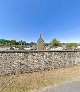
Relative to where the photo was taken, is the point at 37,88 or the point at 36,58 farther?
the point at 36,58

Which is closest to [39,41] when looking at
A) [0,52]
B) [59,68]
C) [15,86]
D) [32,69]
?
[59,68]

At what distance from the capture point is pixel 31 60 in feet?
45.1

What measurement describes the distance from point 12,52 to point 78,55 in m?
9.19

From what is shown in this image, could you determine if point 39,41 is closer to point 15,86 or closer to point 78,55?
point 78,55

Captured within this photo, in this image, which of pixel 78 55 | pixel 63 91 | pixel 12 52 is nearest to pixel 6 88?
pixel 63 91

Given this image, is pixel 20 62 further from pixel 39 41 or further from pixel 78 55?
pixel 39 41

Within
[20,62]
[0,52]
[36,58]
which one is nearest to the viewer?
[0,52]

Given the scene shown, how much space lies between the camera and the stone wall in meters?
12.3

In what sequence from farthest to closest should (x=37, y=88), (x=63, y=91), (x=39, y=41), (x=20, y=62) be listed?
(x=39, y=41) → (x=20, y=62) → (x=37, y=88) → (x=63, y=91)

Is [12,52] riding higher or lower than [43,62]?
higher

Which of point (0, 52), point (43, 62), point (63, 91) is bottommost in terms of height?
point (63, 91)

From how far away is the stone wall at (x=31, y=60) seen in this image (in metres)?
12.3

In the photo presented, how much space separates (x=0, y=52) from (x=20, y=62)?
2.07 meters

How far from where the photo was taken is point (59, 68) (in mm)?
15820
